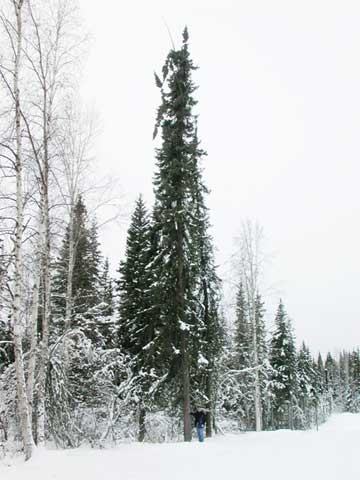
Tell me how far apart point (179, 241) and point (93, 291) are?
5.71 metres

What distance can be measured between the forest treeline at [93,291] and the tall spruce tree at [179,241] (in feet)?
0.17

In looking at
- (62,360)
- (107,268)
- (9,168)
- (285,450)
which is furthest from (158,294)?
(107,268)

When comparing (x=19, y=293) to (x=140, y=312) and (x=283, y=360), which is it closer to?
(x=140, y=312)

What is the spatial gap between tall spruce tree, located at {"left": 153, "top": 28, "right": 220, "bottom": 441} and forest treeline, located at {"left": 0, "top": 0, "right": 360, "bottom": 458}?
5cm

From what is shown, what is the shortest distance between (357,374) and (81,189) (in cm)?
8923

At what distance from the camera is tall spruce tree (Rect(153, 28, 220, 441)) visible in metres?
17.5

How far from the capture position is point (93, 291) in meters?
21.4

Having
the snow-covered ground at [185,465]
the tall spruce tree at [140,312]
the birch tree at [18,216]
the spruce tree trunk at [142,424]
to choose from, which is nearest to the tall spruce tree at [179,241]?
the tall spruce tree at [140,312]

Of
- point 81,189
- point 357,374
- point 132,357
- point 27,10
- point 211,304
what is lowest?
A: point 357,374

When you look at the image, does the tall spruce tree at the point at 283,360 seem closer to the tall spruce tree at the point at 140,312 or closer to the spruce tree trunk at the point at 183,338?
the tall spruce tree at the point at 140,312

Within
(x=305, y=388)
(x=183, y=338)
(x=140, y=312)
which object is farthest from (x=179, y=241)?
(x=305, y=388)

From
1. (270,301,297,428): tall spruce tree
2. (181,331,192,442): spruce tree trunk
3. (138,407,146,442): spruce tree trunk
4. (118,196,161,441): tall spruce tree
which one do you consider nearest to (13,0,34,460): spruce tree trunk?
(181,331,192,442): spruce tree trunk

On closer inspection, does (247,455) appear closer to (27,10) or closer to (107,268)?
(27,10)

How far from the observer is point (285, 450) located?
12898mm
